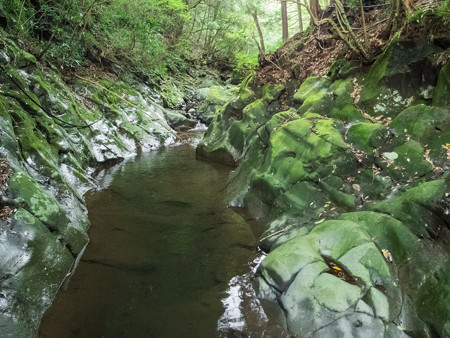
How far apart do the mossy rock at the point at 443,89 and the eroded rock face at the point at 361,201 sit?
28mm

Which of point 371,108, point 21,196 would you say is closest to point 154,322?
point 21,196

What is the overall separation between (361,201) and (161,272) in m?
3.42

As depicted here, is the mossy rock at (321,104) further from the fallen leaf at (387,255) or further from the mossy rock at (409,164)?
the fallen leaf at (387,255)

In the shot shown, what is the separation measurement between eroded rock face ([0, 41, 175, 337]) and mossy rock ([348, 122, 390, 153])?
5193mm

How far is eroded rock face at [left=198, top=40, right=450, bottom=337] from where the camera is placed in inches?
134

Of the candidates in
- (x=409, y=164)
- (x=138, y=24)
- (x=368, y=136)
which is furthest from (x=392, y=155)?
(x=138, y=24)

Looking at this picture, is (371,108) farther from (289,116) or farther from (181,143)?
(181,143)

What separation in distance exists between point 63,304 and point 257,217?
3.73m

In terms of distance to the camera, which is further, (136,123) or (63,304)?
(136,123)

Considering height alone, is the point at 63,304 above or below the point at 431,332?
above

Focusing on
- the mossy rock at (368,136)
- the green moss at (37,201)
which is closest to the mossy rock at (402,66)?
the mossy rock at (368,136)

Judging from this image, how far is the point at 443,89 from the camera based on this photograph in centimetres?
539

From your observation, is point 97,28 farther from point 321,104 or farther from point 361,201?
point 361,201

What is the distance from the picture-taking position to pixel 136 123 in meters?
13.7
